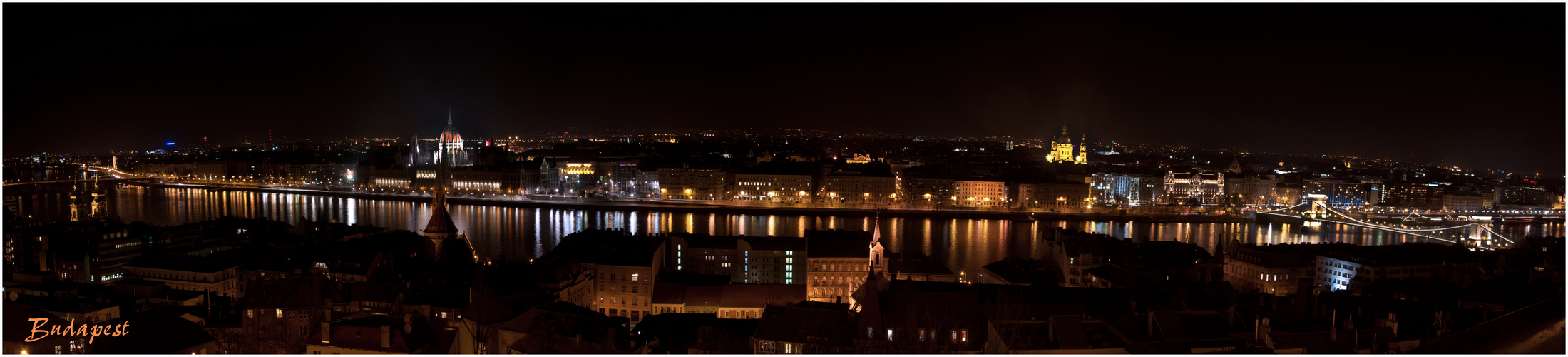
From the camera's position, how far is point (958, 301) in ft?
19.0

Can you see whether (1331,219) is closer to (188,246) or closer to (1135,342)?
(1135,342)

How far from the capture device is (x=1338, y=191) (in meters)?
29.4

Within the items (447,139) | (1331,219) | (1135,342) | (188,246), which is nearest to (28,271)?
(188,246)

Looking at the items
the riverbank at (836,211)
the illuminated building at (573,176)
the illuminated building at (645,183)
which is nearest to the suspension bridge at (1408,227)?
the riverbank at (836,211)

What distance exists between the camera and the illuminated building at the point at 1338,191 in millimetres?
28531

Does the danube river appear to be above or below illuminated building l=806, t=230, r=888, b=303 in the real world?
below

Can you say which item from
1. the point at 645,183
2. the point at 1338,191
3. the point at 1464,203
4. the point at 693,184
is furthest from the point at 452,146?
the point at 1464,203

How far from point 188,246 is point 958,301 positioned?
10094 millimetres

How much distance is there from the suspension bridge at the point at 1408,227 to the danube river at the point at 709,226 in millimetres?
462

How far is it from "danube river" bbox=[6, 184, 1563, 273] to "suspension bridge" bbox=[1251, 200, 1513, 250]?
18.2 inches

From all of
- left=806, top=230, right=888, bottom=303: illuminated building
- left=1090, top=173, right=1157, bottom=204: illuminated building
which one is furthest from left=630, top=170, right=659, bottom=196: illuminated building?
left=806, top=230, right=888, bottom=303: illuminated building

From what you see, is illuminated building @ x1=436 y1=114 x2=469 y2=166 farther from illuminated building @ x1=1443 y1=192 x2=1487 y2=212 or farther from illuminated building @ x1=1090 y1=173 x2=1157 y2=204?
illuminated building @ x1=1443 y1=192 x2=1487 y2=212

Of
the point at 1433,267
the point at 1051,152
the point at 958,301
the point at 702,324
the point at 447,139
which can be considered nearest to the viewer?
the point at 958,301

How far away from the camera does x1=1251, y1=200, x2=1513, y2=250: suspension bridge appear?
729 inches
